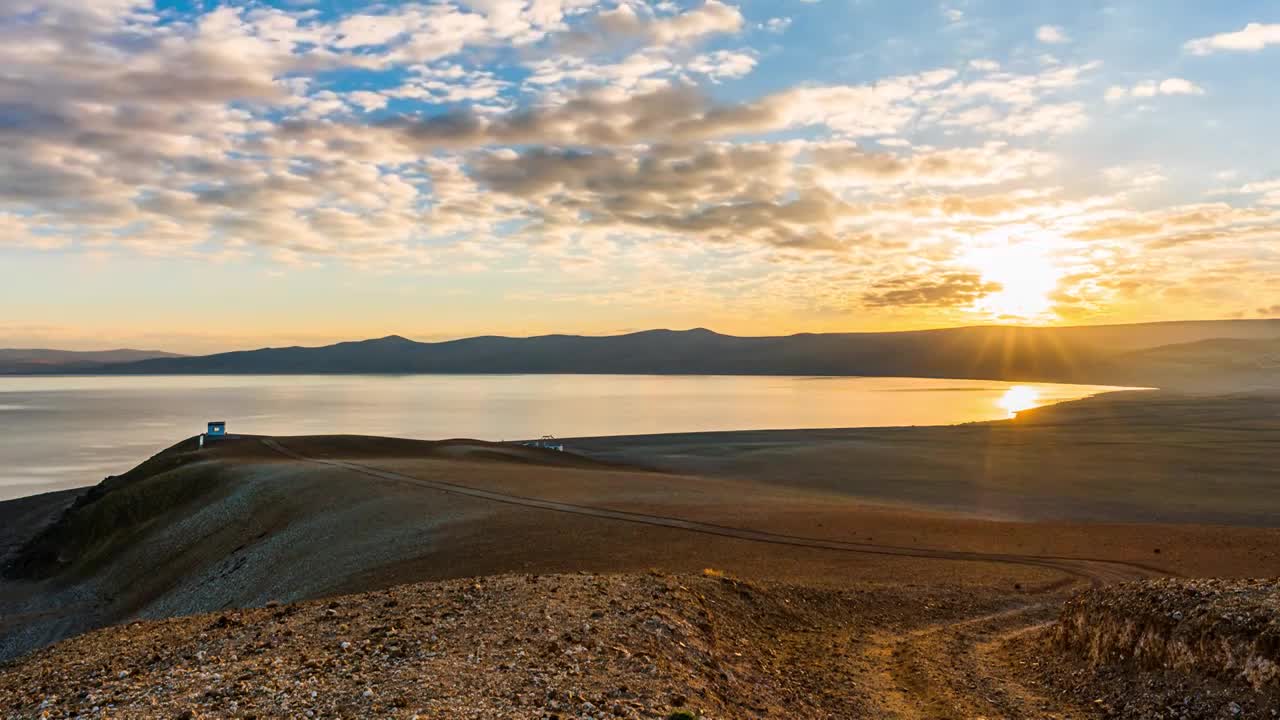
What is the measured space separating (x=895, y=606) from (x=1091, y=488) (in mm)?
26739

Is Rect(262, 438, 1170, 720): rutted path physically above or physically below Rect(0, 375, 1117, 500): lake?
above

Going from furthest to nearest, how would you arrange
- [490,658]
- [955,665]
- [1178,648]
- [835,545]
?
1. [835,545]
2. [955,665]
3. [1178,648]
4. [490,658]

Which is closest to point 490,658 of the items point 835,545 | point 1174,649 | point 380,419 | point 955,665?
point 955,665

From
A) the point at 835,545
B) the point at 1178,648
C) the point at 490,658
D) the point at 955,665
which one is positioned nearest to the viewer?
the point at 490,658

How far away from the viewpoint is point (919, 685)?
11.3 meters

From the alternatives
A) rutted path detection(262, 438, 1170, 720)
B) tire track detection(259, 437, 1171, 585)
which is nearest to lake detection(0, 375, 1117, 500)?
tire track detection(259, 437, 1171, 585)

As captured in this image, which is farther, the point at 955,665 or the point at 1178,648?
the point at 955,665

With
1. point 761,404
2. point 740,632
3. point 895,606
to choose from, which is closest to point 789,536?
point 895,606

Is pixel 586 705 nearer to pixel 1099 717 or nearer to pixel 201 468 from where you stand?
pixel 1099 717

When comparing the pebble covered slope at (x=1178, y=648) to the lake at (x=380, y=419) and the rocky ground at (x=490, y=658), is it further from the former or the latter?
the lake at (x=380, y=419)

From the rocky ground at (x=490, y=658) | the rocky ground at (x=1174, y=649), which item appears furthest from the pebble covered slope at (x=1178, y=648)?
the rocky ground at (x=490, y=658)

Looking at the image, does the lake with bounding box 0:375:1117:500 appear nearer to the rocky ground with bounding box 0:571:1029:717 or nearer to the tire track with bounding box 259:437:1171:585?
the tire track with bounding box 259:437:1171:585

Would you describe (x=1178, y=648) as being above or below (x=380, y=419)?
above

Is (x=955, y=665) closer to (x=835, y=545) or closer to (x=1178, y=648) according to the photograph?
(x=1178, y=648)
